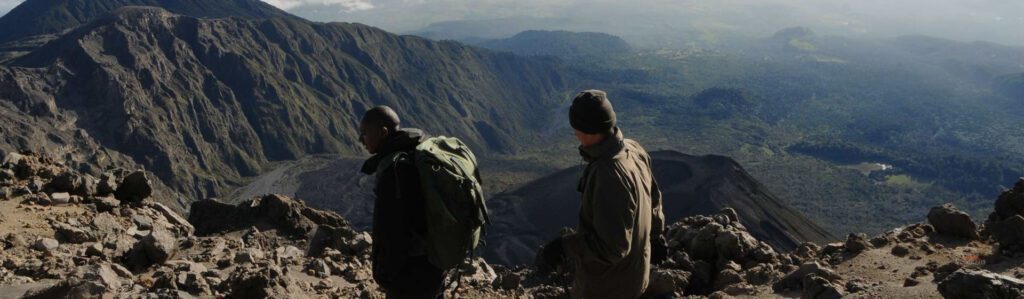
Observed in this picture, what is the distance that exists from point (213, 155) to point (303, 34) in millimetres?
57203

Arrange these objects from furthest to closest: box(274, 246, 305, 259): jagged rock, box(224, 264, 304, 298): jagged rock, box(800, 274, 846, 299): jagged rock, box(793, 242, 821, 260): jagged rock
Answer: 1. box(793, 242, 821, 260): jagged rock
2. box(274, 246, 305, 259): jagged rock
3. box(800, 274, 846, 299): jagged rock
4. box(224, 264, 304, 298): jagged rock

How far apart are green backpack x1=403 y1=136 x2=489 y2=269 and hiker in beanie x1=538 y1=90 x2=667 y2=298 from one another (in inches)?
27.5

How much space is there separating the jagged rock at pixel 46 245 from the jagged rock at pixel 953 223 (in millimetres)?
13812

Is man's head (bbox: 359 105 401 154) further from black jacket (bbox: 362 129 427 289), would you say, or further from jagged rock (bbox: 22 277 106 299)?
jagged rock (bbox: 22 277 106 299)

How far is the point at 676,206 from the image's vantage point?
58.9m

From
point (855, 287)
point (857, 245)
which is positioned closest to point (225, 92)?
point (857, 245)

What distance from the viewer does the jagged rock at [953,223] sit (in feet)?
37.1

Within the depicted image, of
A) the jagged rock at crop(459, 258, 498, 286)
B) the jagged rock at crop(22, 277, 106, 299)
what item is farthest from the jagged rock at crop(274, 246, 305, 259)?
the jagged rock at crop(22, 277, 106, 299)

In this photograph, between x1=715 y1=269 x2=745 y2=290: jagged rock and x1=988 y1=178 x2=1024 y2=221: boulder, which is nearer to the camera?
x1=715 y1=269 x2=745 y2=290: jagged rock

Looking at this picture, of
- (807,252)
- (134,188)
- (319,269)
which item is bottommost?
(807,252)

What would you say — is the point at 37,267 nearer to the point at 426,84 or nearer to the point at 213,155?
the point at 213,155

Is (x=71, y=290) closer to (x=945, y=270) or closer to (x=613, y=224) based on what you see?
(x=613, y=224)

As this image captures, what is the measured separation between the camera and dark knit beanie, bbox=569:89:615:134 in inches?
183

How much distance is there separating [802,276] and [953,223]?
3959 mm
